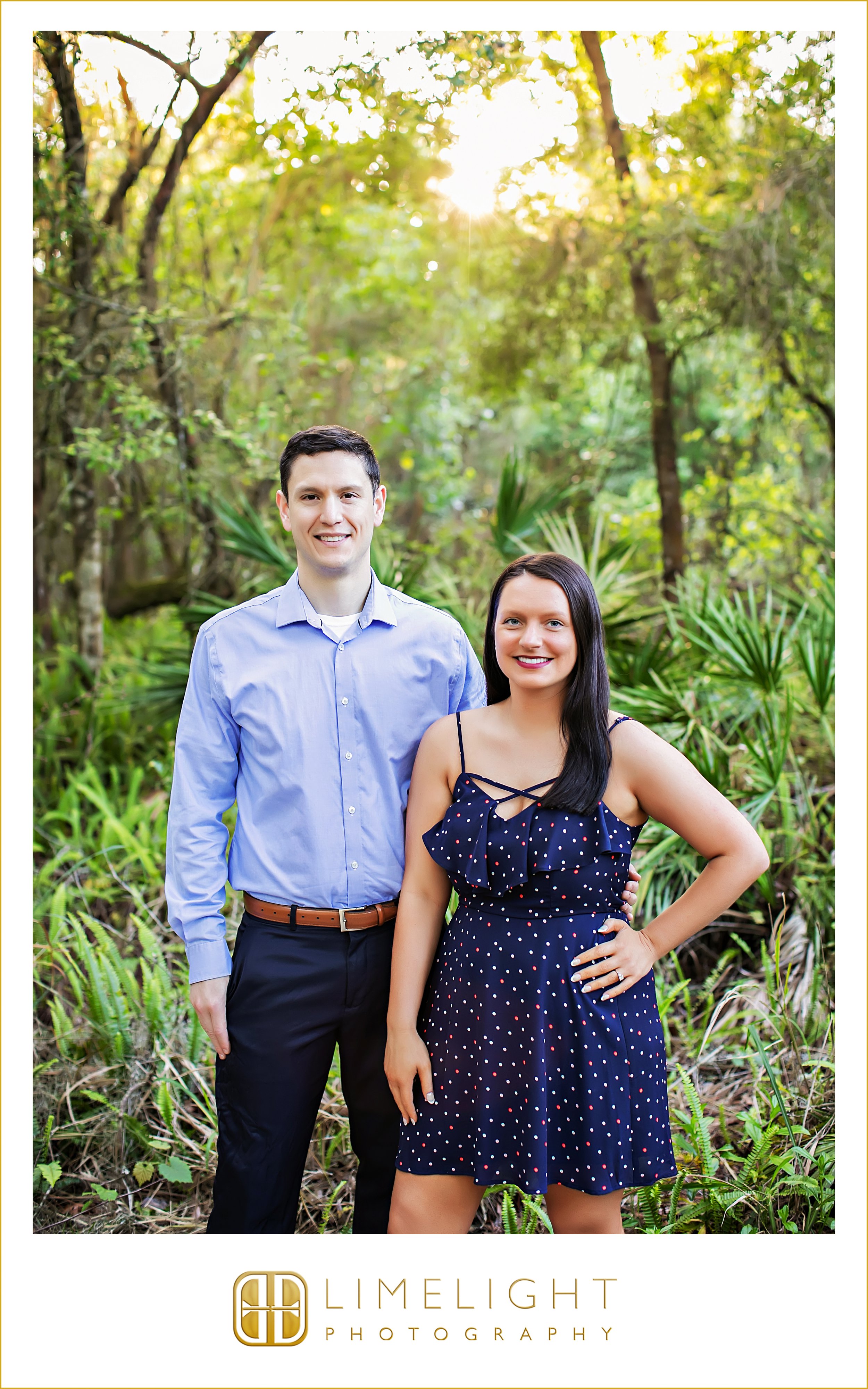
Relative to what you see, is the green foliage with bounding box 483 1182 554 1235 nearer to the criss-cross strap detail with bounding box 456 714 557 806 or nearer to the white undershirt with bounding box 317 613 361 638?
the criss-cross strap detail with bounding box 456 714 557 806

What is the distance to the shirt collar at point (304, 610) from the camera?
2086 mm

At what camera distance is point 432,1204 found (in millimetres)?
1963

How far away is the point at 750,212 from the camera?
218 inches

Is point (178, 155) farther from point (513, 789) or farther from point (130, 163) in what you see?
point (513, 789)

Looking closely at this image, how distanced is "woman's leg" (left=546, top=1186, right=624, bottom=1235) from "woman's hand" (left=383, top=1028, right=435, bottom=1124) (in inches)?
13.3

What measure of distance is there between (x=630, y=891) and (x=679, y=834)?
19 cm

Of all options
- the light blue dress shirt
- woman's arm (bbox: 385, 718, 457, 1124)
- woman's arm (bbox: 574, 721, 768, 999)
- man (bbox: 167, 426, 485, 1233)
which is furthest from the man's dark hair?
woman's arm (bbox: 574, 721, 768, 999)

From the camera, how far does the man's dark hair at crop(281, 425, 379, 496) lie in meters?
1.99

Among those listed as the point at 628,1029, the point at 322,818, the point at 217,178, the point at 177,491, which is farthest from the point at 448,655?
the point at 217,178

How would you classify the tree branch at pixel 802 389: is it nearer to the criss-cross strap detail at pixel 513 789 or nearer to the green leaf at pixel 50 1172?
the criss-cross strap detail at pixel 513 789

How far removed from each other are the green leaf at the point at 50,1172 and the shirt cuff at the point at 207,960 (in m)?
1.10

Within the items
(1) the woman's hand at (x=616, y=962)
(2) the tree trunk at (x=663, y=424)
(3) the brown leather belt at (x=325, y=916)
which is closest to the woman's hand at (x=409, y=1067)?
(3) the brown leather belt at (x=325, y=916)

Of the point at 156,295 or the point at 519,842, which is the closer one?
the point at 519,842

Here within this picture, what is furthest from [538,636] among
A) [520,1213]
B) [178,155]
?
[178,155]
